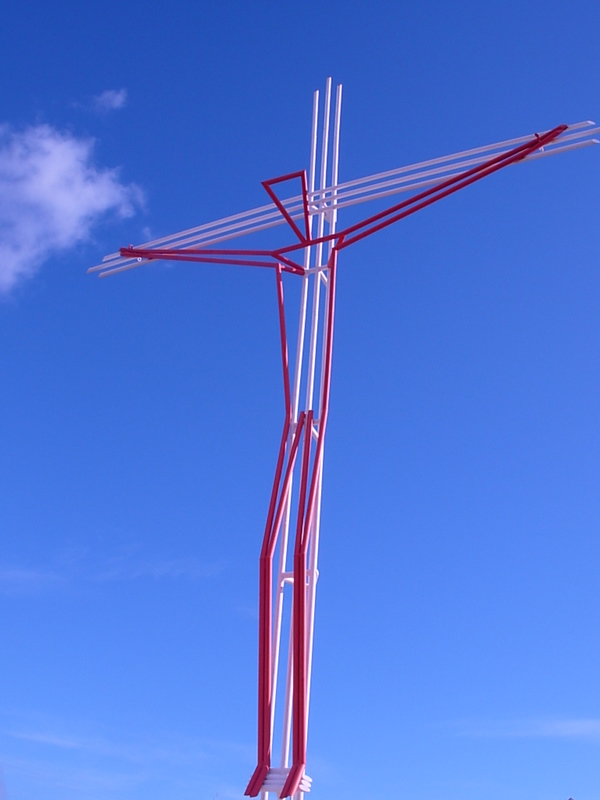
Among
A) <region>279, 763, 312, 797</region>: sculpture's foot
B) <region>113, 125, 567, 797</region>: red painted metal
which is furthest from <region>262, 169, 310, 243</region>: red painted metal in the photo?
<region>279, 763, 312, 797</region>: sculpture's foot

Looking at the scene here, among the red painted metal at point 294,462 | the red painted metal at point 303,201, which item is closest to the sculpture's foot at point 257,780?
the red painted metal at point 294,462

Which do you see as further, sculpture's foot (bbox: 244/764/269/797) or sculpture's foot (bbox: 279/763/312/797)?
sculpture's foot (bbox: 244/764/269/797)

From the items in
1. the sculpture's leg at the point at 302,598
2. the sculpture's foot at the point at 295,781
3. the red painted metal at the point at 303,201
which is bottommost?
the sculpture's foot at the point at 295,781

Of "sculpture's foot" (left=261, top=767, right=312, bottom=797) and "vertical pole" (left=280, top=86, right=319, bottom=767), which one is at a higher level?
"vertical pole" (left=280, top=86, right=319, bottom=767)

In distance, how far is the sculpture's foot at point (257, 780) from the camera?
13.3 m

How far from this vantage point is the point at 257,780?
13.4 metres

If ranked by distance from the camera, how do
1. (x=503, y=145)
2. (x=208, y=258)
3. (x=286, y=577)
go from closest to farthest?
(x=286, y=577)
(x=503, y=145)
(x=208, y=258)

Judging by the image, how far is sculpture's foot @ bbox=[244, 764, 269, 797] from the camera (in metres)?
13.3

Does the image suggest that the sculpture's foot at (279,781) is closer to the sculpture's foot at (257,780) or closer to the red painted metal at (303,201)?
the sculpture's foot at (257,780)

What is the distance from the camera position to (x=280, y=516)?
14.7 metres

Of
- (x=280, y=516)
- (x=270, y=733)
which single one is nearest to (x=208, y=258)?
(x=280, y=516)

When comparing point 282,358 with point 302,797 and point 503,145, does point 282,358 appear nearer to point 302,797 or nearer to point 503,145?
point 503,145

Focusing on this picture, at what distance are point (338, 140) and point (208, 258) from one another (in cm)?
299

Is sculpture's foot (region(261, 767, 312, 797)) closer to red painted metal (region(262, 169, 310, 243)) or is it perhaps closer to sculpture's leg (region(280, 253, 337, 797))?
sculpture's leg (region(280, 253, 337, 797))
